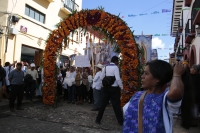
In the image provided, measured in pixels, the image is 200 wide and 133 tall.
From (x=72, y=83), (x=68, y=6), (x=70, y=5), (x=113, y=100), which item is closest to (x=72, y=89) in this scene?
(x=72, y=83)

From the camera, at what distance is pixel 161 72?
1902 millimetres

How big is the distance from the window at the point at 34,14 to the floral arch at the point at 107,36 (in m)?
6.73

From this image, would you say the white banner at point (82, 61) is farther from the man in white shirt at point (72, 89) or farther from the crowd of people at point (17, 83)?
the crowd of people at point (17, 83)

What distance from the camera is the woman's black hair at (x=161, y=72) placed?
1906 millimetres

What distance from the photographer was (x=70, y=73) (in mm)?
9930

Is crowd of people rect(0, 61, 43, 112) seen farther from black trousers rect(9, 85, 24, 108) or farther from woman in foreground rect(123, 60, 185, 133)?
woman in foreground rect(123, 60, 185, 133)

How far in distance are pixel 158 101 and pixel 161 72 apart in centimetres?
26

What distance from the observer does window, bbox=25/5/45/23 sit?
1421 centimetres

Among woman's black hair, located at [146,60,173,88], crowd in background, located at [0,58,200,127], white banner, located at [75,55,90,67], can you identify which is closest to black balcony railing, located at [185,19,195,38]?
crowd in background, located at [0,58,200,127]

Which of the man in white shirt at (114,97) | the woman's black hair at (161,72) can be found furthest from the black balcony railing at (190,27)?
the woman's black hair at (161,72)

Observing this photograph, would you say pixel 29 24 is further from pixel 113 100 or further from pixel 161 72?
pixel 161 72

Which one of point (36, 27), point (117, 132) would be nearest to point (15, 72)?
point (117, 132)

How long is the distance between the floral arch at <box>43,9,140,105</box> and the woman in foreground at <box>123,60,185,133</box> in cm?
551

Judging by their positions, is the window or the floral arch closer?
the floral arch
